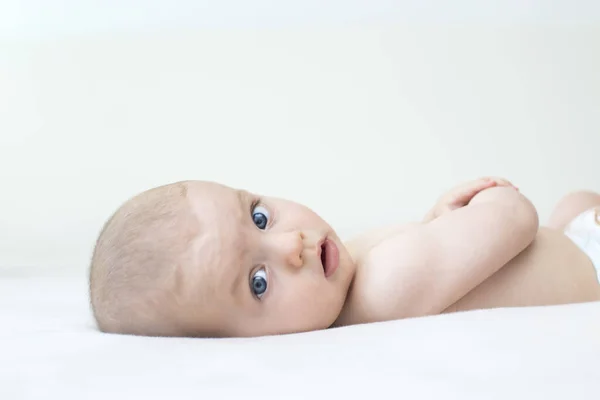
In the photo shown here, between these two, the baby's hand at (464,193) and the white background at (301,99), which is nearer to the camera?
the baby's hand at (464,193)

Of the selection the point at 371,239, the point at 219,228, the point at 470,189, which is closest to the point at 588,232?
the point at 470,189

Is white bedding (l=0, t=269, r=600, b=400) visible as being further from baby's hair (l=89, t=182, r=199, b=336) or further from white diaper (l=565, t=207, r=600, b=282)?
white diaper (l=565, t=207, r=600, b=282)

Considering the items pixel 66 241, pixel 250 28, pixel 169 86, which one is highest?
pixel 250 28

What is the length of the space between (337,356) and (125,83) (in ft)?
5.31

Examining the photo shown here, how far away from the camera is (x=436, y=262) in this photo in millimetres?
906

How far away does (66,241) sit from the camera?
6.07ft

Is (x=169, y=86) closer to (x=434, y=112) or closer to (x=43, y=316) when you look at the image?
(x=434, y=112)

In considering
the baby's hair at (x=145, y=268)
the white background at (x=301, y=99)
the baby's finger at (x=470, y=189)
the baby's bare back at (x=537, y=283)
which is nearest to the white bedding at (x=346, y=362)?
the baby's hair at (x=145, y=268)

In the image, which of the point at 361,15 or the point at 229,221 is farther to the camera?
the point at 361,15

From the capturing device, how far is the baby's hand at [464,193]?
1074 millimetres

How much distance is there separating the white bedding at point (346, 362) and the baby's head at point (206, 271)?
71 millimetres

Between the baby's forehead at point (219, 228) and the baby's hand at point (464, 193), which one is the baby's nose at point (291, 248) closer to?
the baby's forehead at point (219, 228)

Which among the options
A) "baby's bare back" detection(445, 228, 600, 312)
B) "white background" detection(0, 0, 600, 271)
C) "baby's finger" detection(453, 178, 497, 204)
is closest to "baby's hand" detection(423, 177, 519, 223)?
"baby's finger" detection(453, 178, 497, 204)

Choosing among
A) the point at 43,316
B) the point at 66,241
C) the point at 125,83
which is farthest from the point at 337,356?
the point at 125,83
